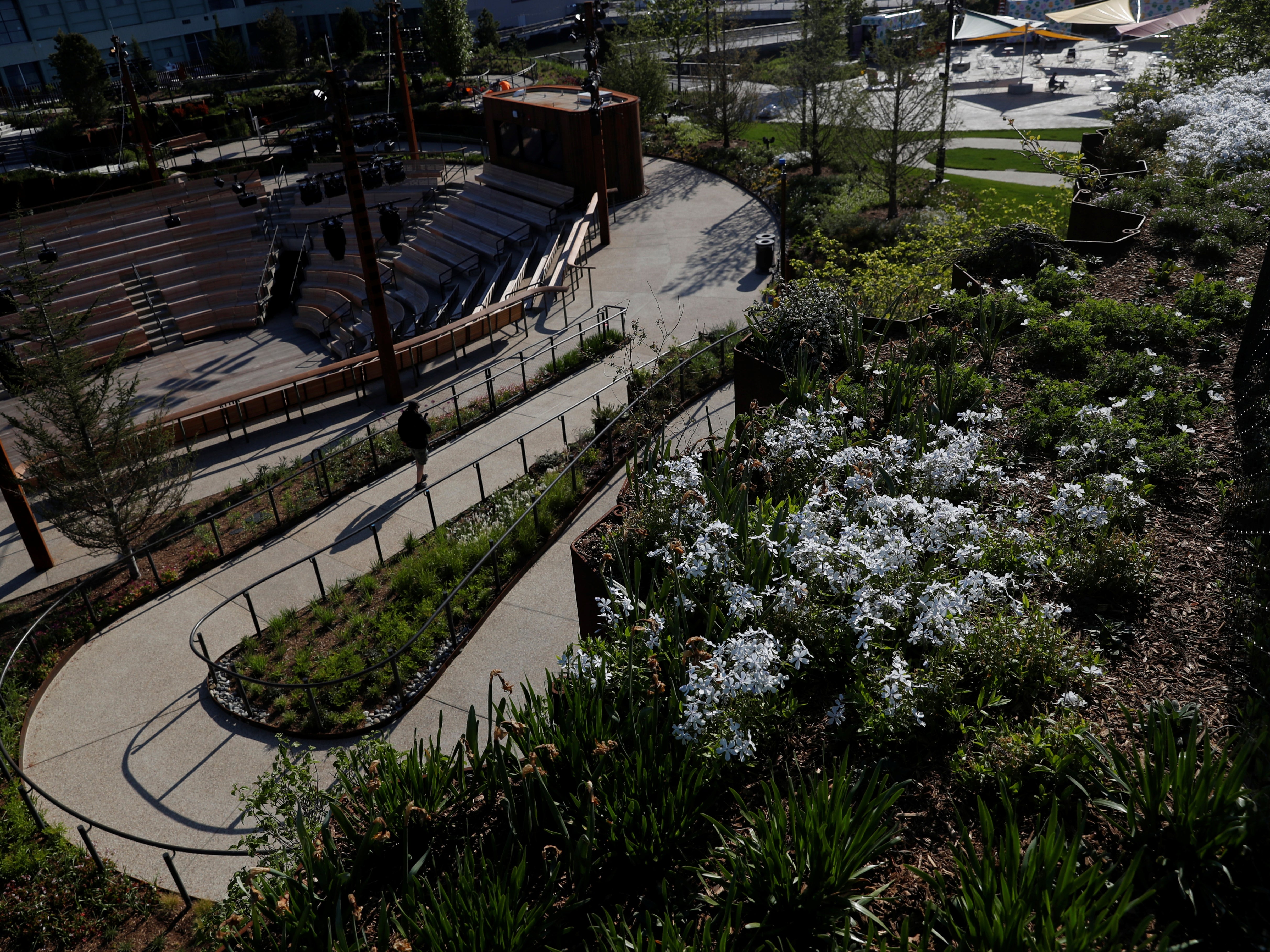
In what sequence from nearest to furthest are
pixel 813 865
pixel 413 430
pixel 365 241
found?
pixel 813 865
pixel 413 430
pixel 365 241

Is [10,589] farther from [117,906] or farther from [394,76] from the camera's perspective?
[394,76]

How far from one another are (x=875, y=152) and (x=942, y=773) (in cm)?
2149

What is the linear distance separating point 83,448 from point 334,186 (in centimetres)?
1798

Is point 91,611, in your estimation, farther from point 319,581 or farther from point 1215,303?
point 1215,303

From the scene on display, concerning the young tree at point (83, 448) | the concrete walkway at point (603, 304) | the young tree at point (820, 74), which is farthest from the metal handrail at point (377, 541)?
the young tree at point (820, 74)

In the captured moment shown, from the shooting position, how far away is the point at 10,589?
1215 centimetres

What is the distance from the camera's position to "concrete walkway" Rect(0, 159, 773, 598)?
14.2 meters

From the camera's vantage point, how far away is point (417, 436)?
12531 mm

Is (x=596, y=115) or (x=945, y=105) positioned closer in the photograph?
(x=596, y=115)

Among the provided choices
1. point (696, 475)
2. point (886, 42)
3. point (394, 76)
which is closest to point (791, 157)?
point (886, 42)

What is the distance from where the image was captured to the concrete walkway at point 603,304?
1418cm

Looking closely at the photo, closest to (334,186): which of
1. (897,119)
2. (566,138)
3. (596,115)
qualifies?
(566,138)

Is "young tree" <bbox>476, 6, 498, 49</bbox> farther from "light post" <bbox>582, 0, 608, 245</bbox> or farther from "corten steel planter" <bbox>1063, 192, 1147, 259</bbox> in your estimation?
"corten steel planter" <bbox>1063, 192, 1147, 259</bbox>

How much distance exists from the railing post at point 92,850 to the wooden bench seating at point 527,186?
21132mm
